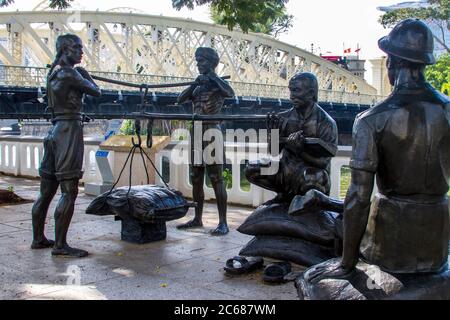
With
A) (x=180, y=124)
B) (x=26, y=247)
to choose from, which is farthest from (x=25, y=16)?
(x=26, y=247)

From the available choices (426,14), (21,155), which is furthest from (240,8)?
(426,14)

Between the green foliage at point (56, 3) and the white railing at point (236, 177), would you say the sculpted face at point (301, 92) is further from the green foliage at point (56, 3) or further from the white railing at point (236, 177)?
the green foliage at point (56, 3)

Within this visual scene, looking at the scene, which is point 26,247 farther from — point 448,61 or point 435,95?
point 448,61

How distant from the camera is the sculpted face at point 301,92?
5.28 m

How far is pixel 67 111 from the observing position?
5738 millimetres

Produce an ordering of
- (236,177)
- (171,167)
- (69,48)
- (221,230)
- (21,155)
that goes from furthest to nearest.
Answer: (21,155)
(171,167)
(236,177)
(221,230)
(69,48)

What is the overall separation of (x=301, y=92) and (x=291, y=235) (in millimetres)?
1345

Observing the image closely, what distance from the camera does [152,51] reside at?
48312 millimetres

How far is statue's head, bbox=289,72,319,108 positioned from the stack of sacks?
104 cm

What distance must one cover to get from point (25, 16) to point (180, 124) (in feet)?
60.0

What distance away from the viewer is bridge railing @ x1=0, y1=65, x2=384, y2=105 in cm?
3033

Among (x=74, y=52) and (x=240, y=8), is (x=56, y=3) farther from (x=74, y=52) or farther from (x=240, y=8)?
(x=74, y=52)

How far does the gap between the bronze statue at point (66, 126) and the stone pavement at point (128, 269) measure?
38 cm

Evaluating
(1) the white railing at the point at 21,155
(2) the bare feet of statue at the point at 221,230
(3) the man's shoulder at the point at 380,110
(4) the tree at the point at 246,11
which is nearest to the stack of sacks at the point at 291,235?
(2) the bare feet of statue at the point at 221,230
